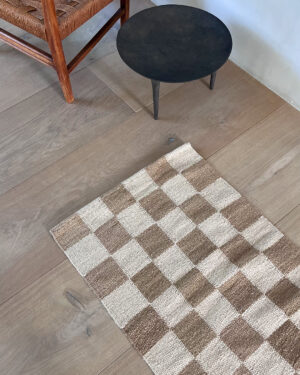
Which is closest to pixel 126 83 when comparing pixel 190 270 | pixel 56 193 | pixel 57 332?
pixel 56 193

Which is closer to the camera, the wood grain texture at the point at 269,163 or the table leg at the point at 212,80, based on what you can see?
the wood grain texture at the point at 269,163

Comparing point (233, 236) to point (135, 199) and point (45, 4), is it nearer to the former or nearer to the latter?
point (135, 199)

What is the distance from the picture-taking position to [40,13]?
1.27 m

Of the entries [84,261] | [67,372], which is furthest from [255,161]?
[67,372]

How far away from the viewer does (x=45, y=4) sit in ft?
3.69

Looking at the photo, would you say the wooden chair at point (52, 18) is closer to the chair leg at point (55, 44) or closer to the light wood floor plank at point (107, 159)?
the chair leg at point (55, 44)

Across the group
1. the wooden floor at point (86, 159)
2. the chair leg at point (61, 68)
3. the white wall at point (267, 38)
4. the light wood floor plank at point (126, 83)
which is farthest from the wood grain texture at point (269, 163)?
the chair leg at point (61, 68)

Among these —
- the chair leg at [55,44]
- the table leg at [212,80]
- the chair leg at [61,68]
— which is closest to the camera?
the chair leg at [55,44]

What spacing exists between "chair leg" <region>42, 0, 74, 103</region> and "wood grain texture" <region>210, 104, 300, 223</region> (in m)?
0.62

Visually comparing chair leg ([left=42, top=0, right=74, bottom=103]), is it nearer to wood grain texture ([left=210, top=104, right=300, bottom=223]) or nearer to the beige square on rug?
the beige square on rug

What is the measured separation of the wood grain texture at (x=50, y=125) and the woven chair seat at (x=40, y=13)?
11.5 inches

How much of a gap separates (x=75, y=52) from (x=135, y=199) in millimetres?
780

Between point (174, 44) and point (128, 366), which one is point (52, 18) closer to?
point (174, 44)

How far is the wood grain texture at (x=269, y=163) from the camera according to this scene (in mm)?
1295
